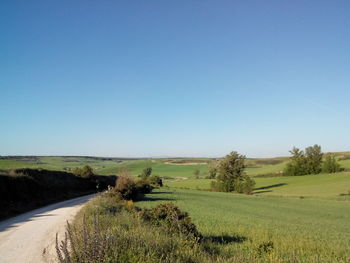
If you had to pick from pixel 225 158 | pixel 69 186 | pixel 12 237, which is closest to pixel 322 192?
pixel 225 158

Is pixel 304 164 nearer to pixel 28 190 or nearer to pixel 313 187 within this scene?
pixel 313 187

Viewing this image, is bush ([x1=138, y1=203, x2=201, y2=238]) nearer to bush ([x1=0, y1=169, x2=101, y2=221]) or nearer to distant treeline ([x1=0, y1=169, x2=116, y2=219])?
distant treeline ([x1=0, y1=169, x2=116, y2=219])

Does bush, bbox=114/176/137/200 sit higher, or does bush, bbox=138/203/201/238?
bush, bbox=138/203/201/238

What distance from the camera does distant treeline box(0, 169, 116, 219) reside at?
70.5 feet

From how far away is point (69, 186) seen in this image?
3841cm

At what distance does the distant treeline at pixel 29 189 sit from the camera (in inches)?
846

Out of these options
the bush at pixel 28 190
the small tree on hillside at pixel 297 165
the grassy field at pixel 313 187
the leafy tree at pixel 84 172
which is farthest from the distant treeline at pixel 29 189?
the small tree on hillside at pixel 297 165

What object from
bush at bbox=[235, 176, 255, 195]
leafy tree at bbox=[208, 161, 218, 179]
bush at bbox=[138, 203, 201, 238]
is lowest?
bush at bbox=[235, 176, 255, 195]

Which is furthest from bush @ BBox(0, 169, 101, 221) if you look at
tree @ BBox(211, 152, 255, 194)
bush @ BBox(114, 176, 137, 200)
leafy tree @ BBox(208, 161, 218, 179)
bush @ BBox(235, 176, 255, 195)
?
leafy tree @ BBox(208, 161, 218, 179)

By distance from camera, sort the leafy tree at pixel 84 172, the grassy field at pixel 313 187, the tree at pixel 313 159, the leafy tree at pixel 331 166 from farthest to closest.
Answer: the tree at pixel 313 159 < the leafy tree at pixel 331 166 < the grassy field at pixel 313 187 < the leafy tree at pixel 84 172

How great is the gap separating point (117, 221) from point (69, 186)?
31.0 metres

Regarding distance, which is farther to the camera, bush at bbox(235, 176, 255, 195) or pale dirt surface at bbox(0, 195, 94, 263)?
bush at bbox(235, 176, 255, 195)

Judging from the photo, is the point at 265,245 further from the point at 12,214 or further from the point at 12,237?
the point at 12,214

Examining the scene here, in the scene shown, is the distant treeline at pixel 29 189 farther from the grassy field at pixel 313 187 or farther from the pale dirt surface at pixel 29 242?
the grassy field at pixel 313 187
